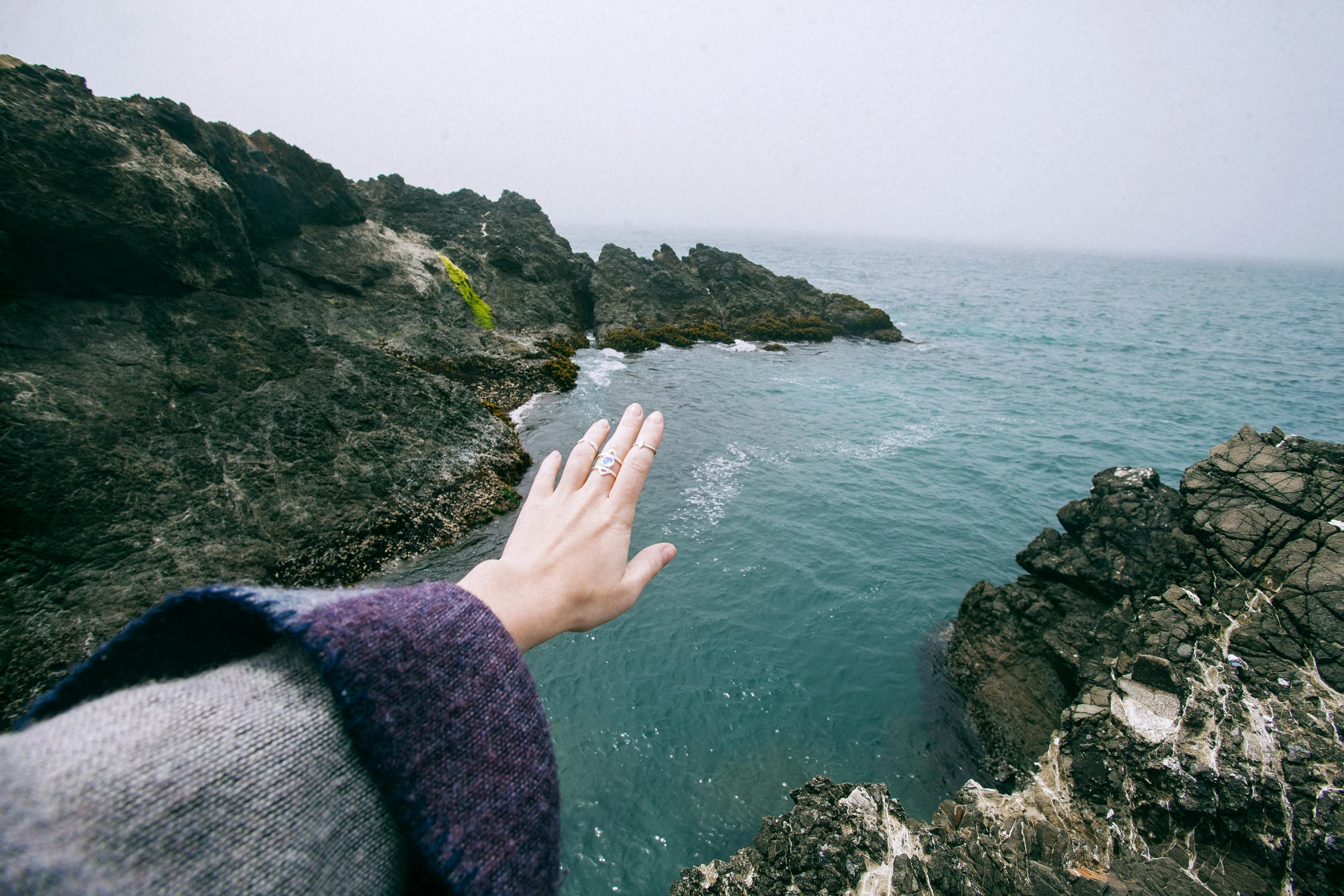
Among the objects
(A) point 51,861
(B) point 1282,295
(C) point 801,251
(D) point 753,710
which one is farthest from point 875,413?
(C) point 801,251

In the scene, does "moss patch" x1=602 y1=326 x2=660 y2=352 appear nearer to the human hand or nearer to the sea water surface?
the sea water surface

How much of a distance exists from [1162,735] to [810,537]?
7366 millimetres

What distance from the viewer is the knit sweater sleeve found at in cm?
99

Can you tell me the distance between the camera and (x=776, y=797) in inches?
294

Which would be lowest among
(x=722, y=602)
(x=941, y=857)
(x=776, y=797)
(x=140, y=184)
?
(x=776, y=797)

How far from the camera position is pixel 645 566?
2254mm

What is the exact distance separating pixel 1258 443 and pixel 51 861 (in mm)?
13631

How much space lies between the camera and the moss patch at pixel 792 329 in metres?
33.3

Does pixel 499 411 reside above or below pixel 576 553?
below

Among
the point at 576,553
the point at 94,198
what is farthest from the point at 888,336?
the point at 576,553

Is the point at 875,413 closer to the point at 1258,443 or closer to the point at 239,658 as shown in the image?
the point at 1258,443

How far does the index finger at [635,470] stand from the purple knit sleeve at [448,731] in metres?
0.94

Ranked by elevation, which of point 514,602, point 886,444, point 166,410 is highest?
point 514,602

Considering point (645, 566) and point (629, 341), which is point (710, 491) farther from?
point (629, 341)
